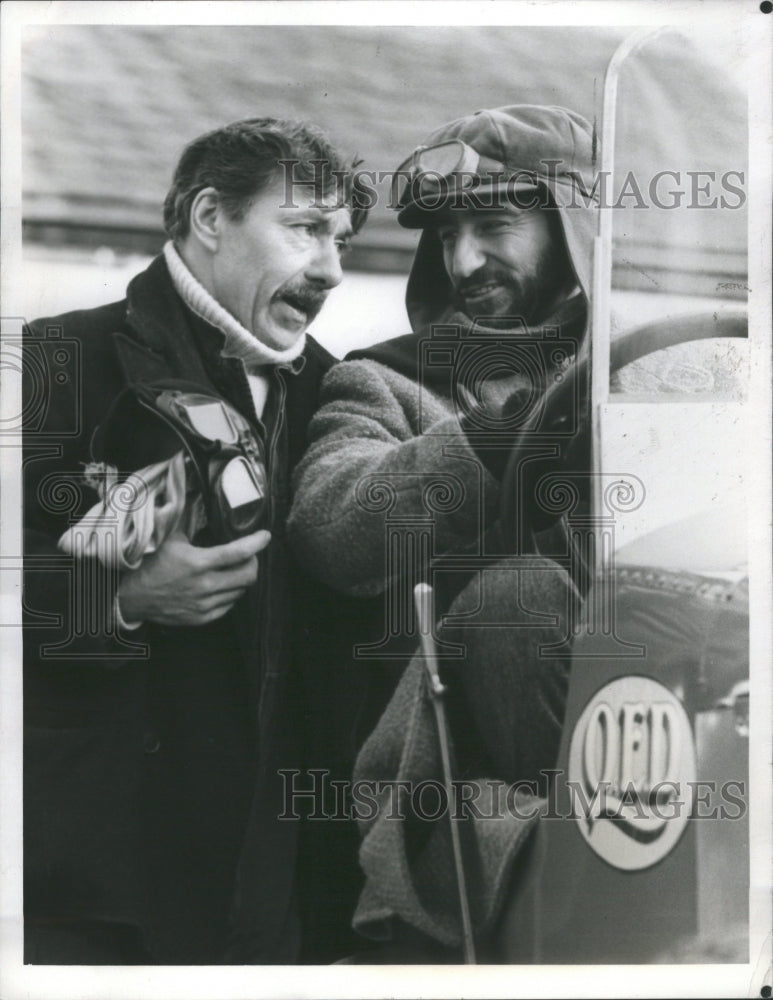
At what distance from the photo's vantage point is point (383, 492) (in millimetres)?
2533

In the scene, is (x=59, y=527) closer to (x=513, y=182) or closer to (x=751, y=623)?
(x=513, y=182)

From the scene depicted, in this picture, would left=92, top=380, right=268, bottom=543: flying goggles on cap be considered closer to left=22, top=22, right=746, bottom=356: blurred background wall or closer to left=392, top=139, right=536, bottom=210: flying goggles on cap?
left=22, top=22, right=746, bottom=356: blurred background wall

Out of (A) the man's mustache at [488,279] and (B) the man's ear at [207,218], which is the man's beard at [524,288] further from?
(B) the man's ear at [207,218]

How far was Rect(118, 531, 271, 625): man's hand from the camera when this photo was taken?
2.50 metres

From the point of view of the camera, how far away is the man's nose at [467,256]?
255 centimetres

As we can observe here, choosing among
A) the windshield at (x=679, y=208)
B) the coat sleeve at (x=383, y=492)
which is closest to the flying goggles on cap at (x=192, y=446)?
the coat sleeve at (x=383, y=492)

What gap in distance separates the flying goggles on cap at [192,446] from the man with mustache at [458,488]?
141mm

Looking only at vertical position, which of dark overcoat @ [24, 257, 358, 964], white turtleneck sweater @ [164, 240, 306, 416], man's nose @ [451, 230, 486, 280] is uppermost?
man's nose @ [451, 230, 486, 280]

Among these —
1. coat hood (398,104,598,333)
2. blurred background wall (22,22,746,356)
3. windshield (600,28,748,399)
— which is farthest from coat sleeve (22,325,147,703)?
windshield (600,28,748,399)

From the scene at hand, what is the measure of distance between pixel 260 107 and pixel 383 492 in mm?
1020

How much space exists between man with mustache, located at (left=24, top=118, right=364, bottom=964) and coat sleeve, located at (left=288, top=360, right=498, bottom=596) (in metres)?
0.08

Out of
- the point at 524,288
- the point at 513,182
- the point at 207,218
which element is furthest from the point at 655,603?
the point at 207,218

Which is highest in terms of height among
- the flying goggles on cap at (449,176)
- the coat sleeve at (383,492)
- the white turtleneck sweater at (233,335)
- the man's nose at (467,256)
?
the flying goggles on cap at (449,176)

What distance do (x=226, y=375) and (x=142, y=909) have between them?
135 cm
